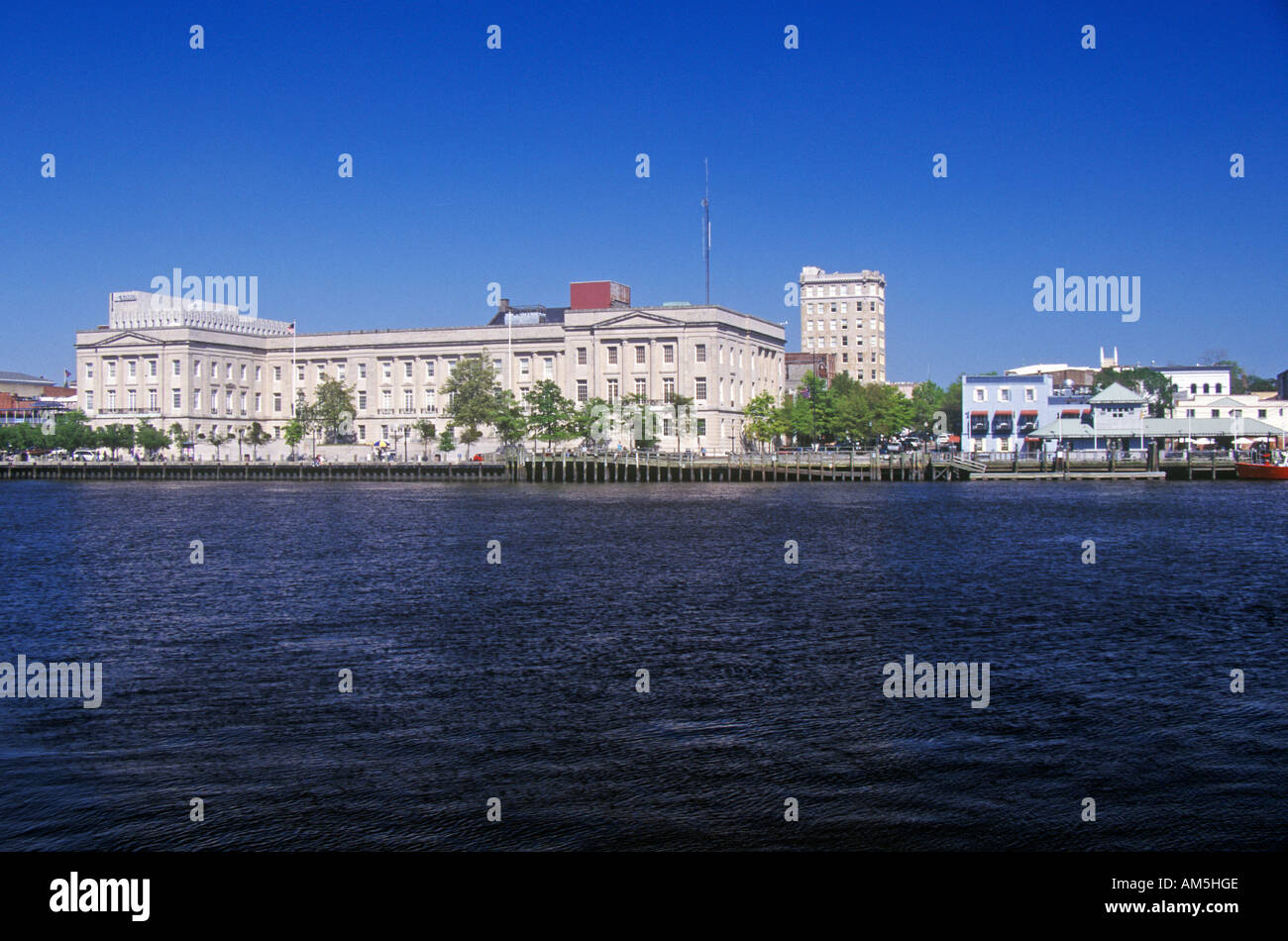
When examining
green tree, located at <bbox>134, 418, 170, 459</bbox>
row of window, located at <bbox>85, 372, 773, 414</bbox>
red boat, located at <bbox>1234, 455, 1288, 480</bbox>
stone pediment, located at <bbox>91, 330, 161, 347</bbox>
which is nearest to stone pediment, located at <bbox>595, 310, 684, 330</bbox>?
row of window, located at <bbox>85, 372, 773, 414</bbox>

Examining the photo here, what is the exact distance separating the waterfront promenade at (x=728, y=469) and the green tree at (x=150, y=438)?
1785 centimetres

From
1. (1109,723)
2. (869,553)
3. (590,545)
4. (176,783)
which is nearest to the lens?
(176,783)

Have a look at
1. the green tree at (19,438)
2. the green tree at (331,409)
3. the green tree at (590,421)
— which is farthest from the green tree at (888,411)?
the green tree at (19,438)

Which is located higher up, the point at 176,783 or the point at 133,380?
the point at 133,380

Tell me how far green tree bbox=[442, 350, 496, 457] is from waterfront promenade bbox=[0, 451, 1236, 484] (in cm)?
609

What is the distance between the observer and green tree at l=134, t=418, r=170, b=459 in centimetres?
17088

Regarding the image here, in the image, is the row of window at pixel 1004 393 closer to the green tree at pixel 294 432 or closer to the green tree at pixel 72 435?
the green tree at pixel 294 432

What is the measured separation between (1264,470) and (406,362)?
117246mm

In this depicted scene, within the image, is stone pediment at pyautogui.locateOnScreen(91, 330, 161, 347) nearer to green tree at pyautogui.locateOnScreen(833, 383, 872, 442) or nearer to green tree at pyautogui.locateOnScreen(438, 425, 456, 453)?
green tree at pyautogui.locateOnScreen(438, 425, 456, 453)

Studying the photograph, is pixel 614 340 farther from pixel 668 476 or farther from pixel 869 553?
pixel 869 553

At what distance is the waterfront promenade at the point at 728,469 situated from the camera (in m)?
120

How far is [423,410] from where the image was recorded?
600 ft
